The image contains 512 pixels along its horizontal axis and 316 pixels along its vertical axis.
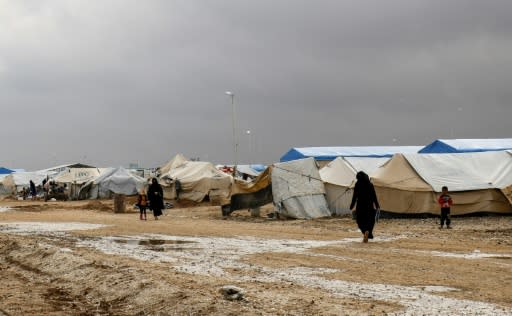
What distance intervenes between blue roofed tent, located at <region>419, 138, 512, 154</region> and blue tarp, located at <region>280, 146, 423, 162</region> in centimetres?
845

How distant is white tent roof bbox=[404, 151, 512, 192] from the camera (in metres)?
25.4

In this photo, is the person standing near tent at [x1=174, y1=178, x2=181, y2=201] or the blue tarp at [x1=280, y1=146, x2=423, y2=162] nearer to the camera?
the person standing near tent at [x1=174, y1=178, x2=181, y2=201]

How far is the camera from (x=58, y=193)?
5769 centimetres

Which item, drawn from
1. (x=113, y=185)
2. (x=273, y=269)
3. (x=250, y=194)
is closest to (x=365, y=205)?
(x=273, y=269)

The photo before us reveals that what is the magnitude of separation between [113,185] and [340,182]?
2969 centimetres

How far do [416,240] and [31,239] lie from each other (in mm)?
10111

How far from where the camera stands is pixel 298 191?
27422 millimetres

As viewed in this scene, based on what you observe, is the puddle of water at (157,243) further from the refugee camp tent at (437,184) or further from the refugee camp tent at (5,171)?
the refugee camp tent at (5,171)

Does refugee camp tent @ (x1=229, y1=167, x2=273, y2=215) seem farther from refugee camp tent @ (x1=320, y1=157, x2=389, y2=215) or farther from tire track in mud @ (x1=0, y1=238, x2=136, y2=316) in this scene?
tire track in mud @ (x1=0, y1=238, x2=136, y2=316)

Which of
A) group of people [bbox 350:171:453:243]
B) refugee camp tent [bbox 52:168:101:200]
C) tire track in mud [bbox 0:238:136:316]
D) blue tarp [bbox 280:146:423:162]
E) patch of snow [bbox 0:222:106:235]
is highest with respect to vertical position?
blue tarp [bbox 280:146:423:162]

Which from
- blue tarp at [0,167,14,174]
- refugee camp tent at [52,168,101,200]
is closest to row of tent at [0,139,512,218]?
refugee camp tent at [52,168,101,200]

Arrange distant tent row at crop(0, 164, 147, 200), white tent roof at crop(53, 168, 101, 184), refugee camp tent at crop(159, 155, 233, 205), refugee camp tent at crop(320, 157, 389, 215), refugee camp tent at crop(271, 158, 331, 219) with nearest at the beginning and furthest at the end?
refugee camp tent at crop(271, 158, 331, 219)
refugee camp tent at crop(320, 157, 389, 215)
refugee camp tent at crop(159, 155, 233, 205)
distant tent row at crop(0, 164, 147, 200)
white tent roof at crop(53, 168, 101, 184)

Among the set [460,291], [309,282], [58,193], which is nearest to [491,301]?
[460,291]

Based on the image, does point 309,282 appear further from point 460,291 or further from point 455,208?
point 455,208
